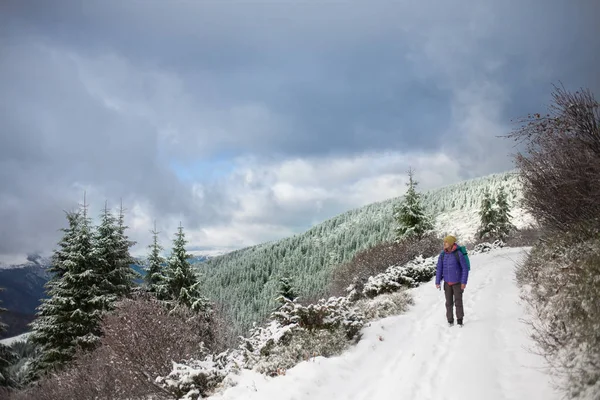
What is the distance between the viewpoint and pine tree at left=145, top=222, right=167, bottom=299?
2038cm

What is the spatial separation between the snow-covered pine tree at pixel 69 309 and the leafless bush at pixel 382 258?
43.6 ft

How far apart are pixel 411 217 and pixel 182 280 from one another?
64.8ft

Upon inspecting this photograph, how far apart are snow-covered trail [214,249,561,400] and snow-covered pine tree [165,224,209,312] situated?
15190 mm

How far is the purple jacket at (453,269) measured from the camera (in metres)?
7.20

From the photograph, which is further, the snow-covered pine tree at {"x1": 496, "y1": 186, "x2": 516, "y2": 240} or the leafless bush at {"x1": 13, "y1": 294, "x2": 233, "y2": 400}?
the snow-covered pine tree at {"x1": 496, "y1": 186, "x2": 516, "y2": 240}

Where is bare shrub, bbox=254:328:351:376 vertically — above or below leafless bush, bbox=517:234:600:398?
below

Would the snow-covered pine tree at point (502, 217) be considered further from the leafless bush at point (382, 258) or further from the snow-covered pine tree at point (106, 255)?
the snow-covered pine tree at point (106, 255)

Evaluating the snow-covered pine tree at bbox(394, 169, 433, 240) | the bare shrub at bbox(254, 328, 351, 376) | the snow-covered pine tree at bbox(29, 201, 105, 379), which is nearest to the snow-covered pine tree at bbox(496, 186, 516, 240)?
the snow-covered pine tree at bbox(394, 169, 433, 240)

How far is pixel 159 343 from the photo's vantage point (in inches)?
325

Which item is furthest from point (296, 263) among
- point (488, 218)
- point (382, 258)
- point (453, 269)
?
point (453, 269)

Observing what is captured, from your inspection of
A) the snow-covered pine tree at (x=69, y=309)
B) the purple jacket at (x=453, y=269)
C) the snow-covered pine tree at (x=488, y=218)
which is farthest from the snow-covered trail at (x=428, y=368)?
the snow-covered pine tree at (x=488, y=218)

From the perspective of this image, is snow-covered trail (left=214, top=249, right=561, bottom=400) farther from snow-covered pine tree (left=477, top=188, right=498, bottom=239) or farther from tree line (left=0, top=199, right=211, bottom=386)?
snow-covered pine tree (left=477, top=188, right=498, bottom=239)

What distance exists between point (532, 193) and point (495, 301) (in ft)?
9.60

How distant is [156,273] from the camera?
67.1 ft
